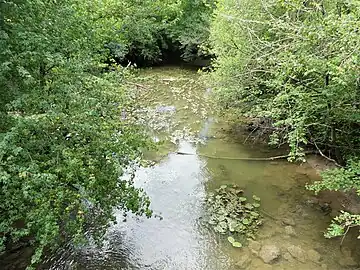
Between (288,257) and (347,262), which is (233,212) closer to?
(288,257)

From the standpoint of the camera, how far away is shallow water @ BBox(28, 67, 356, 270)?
6.17 metres

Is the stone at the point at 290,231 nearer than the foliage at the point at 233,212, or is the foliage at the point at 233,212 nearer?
the stone at the point at 290,231

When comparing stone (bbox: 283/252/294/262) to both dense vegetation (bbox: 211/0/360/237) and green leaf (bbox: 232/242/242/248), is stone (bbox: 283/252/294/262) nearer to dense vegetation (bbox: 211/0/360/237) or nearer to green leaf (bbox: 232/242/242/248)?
green leaf (bbox: 232/242/242/248)

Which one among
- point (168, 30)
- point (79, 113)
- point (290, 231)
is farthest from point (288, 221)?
point (168, 30)

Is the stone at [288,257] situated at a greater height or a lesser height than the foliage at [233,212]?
greater

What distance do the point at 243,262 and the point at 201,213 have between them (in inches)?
66.0

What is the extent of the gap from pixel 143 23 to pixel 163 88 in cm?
348

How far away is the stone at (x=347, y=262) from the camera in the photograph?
609 cm

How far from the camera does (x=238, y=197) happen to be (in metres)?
8.10

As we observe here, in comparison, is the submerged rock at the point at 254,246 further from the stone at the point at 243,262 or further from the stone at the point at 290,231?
the stone at the point at 290,231

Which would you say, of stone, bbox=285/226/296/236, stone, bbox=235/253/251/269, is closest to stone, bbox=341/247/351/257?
stone, bbox=285/226/296/236

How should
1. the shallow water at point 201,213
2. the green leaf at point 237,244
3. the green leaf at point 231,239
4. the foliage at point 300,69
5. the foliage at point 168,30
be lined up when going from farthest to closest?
the foliage at point 168,30 → the green leaf at point 231,239 → the green leaf at point 237,244 → the shallow water at point 201,213 → the foliage at point 300,69

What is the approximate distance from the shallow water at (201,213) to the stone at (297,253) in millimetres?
79

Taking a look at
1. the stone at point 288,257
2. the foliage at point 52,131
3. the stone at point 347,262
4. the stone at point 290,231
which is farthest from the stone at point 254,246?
the foliage at point 52,131
